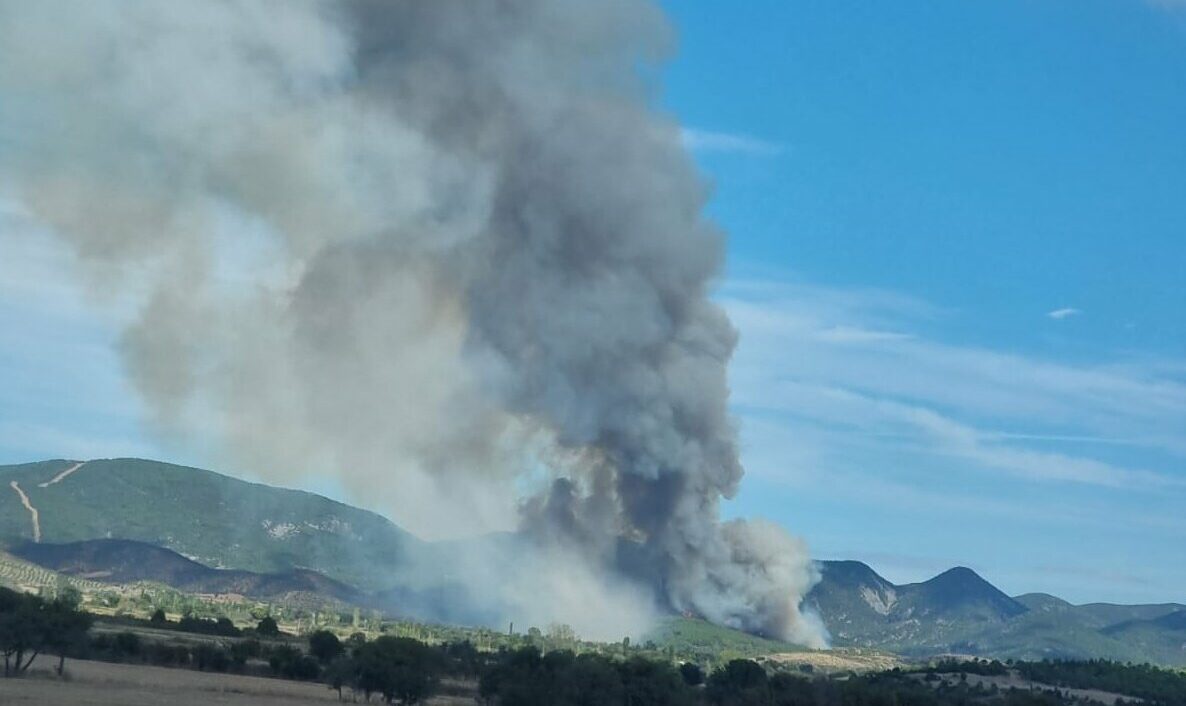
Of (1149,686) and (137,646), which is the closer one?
(137,646)

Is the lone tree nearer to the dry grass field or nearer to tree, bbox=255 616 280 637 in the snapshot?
the dry grass field

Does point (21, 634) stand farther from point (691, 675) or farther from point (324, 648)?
point (691, 675)

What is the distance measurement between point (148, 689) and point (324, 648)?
86.5 feet

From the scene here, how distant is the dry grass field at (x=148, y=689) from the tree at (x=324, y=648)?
808cm

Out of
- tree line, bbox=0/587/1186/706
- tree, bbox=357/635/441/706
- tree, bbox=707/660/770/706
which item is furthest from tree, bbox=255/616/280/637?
tree, bbox=357/635/441/706

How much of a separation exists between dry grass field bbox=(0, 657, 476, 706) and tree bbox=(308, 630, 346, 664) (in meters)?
8.08

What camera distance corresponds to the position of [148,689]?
5156 cm

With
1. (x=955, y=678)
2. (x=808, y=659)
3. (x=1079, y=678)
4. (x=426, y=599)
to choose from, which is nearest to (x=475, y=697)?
(x=955, y=678)

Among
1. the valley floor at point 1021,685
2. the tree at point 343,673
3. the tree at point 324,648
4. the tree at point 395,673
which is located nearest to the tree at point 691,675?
the valley floor at point 1021,685

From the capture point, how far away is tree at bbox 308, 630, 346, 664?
251ft

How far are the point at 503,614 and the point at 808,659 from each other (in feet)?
111

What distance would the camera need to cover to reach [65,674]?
54.2m

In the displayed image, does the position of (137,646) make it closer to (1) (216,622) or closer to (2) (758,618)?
(1) (216,622)

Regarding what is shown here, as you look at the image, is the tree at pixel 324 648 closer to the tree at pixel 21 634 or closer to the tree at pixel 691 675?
the tree at pixel 21 634
